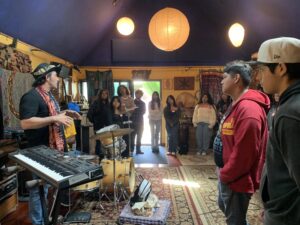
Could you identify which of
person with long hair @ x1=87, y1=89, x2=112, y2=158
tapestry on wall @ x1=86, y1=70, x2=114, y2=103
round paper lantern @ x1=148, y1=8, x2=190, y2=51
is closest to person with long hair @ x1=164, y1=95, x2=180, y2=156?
person with long hair @ x1=87, y1=89, x2=112, y2=158

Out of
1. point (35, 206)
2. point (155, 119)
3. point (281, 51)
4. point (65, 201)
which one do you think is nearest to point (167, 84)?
point (155, 119)

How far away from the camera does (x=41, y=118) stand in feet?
7.02

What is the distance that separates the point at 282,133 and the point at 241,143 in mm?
728

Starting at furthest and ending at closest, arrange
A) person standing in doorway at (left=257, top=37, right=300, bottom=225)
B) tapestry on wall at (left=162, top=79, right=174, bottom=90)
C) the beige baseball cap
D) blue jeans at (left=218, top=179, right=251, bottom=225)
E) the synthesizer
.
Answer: tapestry on wall at (left=162, top=79, right=174, bottom=90), blue jeans at (left=218, top=179, right=251, bottom=225), the synthesizer, the beige baseball cap, person standing in doorway at (left=257, top=37, right=300, bottom=225)

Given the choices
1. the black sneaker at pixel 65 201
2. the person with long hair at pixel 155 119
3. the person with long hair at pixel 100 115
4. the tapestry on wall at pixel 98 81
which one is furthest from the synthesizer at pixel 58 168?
the tapestry on wall at pixel 98 81

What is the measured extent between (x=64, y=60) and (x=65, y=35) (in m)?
1.15

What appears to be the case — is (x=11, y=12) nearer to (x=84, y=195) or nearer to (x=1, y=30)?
(x=1, y=30)

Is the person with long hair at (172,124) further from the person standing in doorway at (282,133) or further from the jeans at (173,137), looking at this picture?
the person standing in doorway at (282,133)

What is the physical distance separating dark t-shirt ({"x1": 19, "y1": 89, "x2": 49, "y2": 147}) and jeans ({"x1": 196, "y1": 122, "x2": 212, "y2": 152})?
4.11 metres

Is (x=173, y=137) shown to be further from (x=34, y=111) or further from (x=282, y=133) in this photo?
(x=282, y=133)

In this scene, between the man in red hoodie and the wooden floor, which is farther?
the wooden floor

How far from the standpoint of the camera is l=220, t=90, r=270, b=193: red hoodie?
1.55m

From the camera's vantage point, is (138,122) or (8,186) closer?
(8,186)

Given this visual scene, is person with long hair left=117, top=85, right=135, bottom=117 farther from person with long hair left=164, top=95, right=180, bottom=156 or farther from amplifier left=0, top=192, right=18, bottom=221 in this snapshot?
amplifier left=0, top=192, right=18, bottom=221
